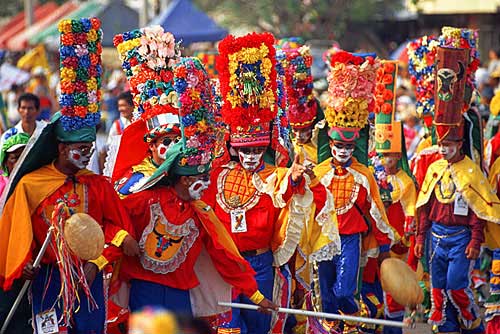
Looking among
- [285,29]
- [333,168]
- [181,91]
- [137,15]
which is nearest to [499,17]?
[285,29]

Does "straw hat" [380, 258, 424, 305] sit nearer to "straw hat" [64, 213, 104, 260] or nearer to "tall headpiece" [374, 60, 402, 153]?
"straw hat" [64, 213, 104, 260]

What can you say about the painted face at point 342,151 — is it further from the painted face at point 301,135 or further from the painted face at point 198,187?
the painted face at point 198,187

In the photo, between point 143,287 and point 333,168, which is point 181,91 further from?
point 333,168

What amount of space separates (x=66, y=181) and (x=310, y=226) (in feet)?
9.15

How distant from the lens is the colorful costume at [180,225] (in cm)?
732

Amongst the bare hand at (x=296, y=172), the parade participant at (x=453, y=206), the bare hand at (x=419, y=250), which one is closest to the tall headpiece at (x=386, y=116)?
the parade participant at (x=453, y=206)

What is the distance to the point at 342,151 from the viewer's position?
9.68 meters

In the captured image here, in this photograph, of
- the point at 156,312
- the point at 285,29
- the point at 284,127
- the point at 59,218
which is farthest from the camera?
the point at 285,29

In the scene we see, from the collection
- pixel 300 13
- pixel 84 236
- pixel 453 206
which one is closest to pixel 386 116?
pixel 453 206

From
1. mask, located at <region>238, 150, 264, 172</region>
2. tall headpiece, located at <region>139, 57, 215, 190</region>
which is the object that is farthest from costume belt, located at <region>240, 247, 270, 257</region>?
tall headpiece, located at <region>139, 57, 215, 190</region>

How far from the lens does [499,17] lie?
33312 millimetres

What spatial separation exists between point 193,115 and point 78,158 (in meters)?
0.79

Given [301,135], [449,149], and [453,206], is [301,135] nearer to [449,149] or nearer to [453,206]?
[449,149]

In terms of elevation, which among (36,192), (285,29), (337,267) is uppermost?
(285,29)
